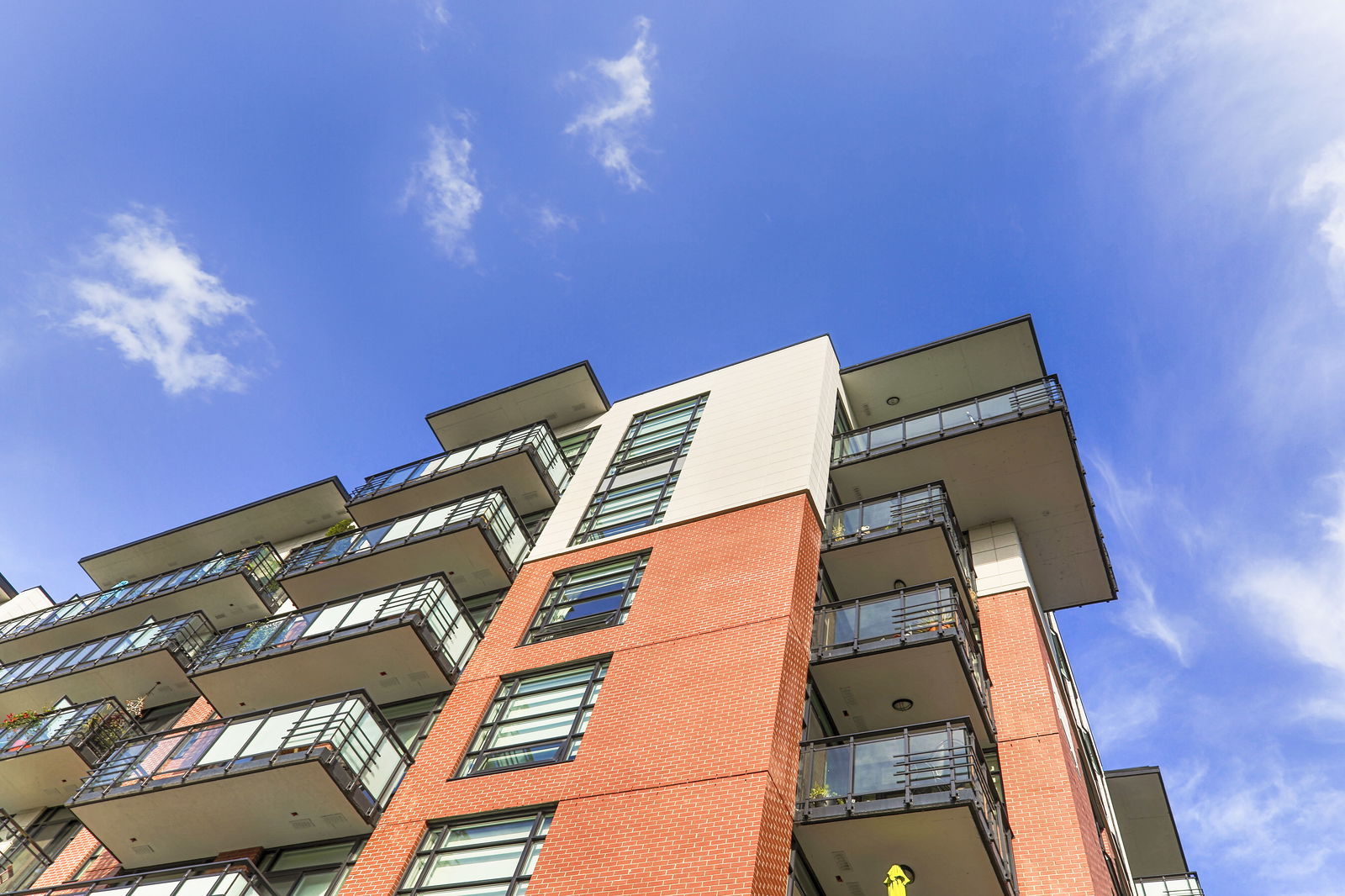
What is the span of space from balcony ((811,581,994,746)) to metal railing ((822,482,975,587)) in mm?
2166

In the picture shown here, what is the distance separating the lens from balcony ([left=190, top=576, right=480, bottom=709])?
1780 cm

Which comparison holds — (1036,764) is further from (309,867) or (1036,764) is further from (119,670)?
(119,670)

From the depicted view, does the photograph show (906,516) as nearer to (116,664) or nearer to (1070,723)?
(1070,723)

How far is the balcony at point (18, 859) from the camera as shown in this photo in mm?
18562

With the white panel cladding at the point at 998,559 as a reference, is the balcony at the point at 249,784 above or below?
below

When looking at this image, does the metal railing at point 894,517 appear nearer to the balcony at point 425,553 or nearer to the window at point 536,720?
the window at point 536,720

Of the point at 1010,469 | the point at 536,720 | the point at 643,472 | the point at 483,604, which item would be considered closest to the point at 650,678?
the point at 536,720

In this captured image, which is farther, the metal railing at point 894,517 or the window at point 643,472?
the window at point 643,472

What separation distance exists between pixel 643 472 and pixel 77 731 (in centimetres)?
1385

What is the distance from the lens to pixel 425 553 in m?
21.1

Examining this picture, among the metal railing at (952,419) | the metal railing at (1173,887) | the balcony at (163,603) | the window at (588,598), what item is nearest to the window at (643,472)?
the window at (588,598)

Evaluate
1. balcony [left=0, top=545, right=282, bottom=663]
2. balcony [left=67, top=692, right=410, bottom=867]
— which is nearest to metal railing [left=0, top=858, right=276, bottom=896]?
balcony [left=67, top=692, right=410, bottom=867]

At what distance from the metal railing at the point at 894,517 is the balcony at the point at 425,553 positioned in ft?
24.7

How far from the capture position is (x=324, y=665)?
60.7 ft
